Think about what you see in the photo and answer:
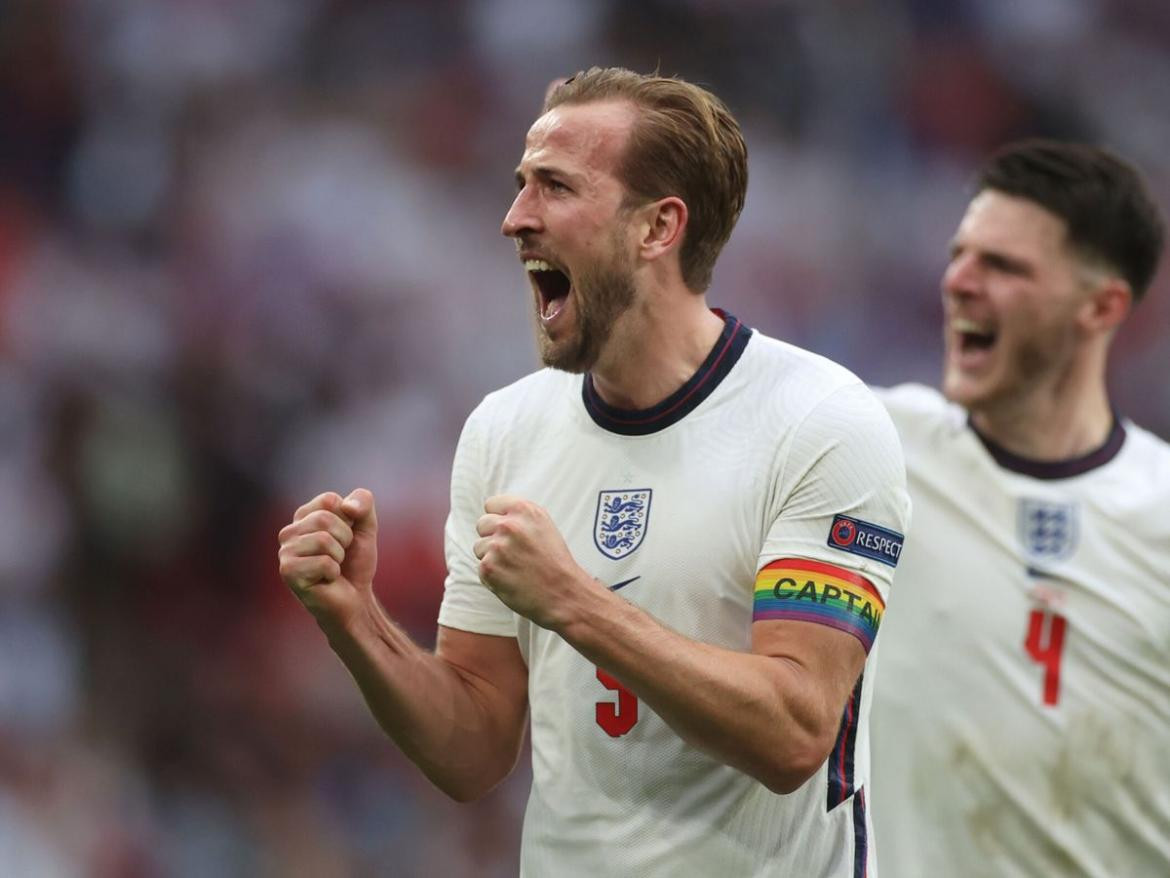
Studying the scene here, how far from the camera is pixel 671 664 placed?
8.45ft

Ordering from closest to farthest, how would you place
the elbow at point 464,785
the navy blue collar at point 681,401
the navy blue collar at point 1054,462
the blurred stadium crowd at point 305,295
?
the navy blue collar at point 681,401, the elbow at point 464,785, the navy blue collar at point 1054,462, the blurred stadium crowd at point 305,295

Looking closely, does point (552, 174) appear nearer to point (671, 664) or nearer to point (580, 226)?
point (580, 226)

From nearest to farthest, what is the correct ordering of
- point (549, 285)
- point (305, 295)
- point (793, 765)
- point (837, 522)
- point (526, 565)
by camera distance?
point (526, 565) → point (793, 765) → point (837, 522) → point (549, 285) → point (305, 295)

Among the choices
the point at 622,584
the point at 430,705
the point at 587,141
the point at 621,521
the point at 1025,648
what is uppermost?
the point at 587,141

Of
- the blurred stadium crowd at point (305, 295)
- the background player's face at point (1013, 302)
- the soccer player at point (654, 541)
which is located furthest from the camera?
the blurred stadium crowd at point (305, 295)

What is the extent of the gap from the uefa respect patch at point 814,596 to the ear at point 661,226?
0.66 m

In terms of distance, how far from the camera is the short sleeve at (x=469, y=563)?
3.19m

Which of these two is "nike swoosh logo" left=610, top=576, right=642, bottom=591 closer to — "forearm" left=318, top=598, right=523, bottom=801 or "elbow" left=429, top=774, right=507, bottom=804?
"forearm" left=318, top=598, right=523, bottom=801

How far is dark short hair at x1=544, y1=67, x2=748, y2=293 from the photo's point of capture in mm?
3035

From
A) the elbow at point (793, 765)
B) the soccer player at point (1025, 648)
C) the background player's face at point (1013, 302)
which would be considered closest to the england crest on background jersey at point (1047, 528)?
the soccer player at point (1025, 648)

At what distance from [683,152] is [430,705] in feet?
3.71

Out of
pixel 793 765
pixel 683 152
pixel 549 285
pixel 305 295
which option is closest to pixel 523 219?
pixel 549 285

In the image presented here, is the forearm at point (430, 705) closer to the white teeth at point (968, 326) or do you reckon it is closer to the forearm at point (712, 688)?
the forearm at point (712, 688)

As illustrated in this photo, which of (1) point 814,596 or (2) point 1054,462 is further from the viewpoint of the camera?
(2) point 1054,462
